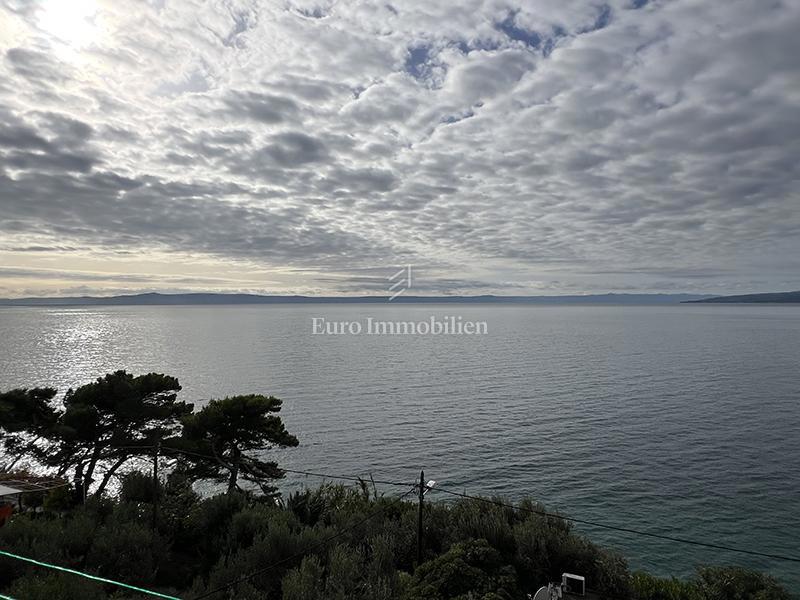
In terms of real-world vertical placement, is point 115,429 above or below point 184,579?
above

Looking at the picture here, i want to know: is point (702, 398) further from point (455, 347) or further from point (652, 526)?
point (455, 347)

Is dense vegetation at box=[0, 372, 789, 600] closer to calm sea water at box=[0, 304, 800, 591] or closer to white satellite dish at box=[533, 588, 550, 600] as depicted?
white satellite dish at box=[533, 588, 550, 600]

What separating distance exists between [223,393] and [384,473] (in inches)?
1326

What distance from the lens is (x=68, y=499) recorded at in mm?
23766

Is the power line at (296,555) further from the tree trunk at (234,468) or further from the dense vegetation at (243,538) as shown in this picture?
the tree trunk at (234,468)

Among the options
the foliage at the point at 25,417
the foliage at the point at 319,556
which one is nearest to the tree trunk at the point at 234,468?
the foliage at the point at 319,556

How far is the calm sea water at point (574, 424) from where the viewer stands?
27.4 meters

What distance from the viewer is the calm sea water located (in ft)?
89.9

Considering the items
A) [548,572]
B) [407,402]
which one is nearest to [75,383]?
[407,402]

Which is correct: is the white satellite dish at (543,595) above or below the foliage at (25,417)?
below

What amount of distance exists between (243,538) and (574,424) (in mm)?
34945

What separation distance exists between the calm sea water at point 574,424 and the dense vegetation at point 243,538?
8419 millimetres

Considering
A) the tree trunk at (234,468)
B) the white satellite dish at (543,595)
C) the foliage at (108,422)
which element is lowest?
the tree trunk at (234,468)

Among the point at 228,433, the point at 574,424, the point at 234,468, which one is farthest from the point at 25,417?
the point at 574,424
